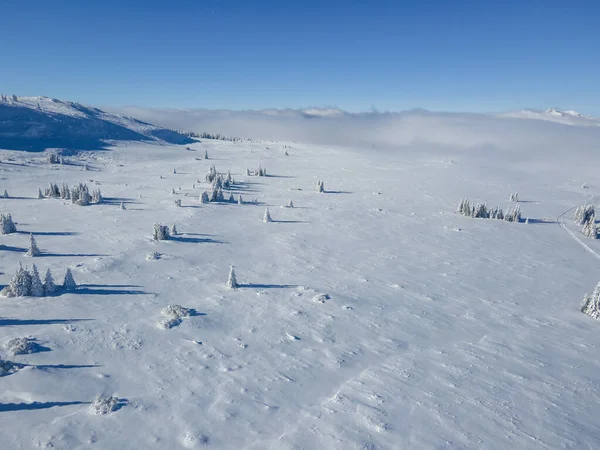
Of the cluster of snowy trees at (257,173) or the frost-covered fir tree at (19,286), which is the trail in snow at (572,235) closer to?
the frost-covered fir tree at (19,286)

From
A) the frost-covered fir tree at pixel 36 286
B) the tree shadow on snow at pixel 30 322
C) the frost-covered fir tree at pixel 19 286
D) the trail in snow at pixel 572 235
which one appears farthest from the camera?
the trail in snow at pixel 572 235

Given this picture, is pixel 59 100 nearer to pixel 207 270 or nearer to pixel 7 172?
pixel 7 172

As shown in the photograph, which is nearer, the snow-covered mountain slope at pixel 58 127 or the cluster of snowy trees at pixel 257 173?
the cluster of snowy trees at pixel 257 173

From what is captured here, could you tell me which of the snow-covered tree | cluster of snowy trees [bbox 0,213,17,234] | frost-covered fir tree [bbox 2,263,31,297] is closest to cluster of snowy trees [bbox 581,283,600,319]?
the snow-covered tree

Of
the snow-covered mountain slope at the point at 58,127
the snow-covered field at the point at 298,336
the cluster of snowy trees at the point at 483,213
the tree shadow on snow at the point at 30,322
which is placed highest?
the snow-covered mountain slope at the point at 58,127

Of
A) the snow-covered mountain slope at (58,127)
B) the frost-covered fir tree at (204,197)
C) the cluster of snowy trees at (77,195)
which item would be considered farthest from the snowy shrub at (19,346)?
the snow-covered mountain slope at (58,127)

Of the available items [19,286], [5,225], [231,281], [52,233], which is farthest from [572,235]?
[5,225]
